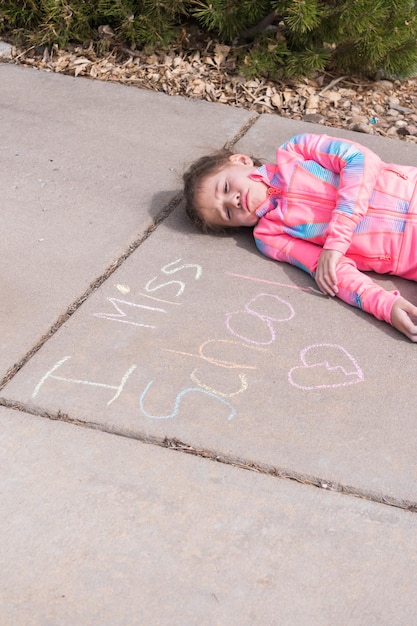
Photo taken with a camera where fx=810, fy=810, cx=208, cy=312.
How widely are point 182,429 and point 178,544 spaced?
43cm

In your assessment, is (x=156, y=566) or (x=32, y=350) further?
(x=32, y=350)

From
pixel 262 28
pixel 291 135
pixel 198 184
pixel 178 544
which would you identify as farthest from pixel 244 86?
pixel 178 544

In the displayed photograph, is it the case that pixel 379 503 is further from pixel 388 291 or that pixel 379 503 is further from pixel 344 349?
pixel 388 291

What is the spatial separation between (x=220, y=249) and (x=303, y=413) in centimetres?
106

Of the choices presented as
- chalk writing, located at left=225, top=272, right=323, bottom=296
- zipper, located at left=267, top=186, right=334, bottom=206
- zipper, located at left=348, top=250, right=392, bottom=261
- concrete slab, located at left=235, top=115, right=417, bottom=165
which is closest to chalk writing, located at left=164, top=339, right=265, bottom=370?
chalk writing, located at left=225, top=272, right=323, bottom=296

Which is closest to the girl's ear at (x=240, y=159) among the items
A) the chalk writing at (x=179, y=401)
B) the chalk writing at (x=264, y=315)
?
the chalk writing at (x=264, y=315)

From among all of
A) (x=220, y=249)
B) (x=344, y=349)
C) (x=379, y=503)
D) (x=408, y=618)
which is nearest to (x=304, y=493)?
(x=379, y=503)

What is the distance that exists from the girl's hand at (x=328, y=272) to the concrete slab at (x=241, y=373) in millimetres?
44

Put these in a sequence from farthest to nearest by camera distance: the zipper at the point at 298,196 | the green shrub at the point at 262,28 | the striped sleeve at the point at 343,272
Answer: the green shrub at the point at 262,28 → the zipper at the point at 298,196 → the striped sleeve at the point at 343,272

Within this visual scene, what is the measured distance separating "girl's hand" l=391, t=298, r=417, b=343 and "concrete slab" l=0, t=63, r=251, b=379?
1.13 meters

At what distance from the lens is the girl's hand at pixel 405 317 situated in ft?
9.28

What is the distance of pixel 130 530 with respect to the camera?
213 centimetres

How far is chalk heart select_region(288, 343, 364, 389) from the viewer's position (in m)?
2.64

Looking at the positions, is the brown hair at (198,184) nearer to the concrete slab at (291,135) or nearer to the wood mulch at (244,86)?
the concrete slab at (291,135)
